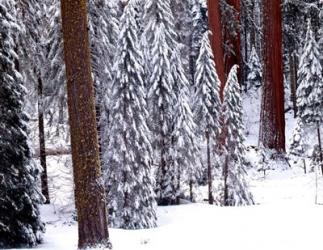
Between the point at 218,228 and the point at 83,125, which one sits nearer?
the point at 83,125

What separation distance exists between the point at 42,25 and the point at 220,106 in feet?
21.1

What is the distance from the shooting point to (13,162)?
1062cm

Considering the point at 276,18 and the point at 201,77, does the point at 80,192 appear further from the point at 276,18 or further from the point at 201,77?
the point at 276,18

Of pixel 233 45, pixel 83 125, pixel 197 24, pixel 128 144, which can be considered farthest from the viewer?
pixel 197 24

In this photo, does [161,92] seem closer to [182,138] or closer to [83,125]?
[182,138]

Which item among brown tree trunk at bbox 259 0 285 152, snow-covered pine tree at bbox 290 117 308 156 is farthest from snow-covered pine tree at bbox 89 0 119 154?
snow-covered pine tree at bbox 290 117 308 156

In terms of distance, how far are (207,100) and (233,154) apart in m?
2.06

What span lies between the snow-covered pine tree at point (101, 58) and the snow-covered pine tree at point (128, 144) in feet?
3.67

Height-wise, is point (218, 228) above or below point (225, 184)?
below

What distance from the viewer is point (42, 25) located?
1662 centimetres

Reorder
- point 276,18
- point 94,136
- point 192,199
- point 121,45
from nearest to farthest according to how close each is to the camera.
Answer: point 94,136 → point 121,45 → point 192,199 → point 276,18

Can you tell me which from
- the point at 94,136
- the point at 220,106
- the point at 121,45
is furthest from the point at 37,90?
the point at 94,136

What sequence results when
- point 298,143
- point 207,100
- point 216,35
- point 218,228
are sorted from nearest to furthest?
point 218,228, point 207,100, point 216,35, point 298,143

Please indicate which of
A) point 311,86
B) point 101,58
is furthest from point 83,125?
point 311,86
